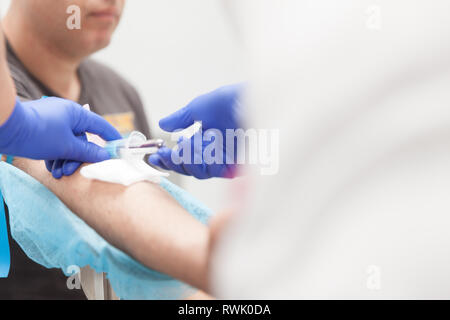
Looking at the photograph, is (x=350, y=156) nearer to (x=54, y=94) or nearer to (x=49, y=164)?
(x=49, y=164)

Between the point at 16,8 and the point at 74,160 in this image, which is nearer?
the point at 74,160

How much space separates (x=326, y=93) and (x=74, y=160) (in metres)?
0.56

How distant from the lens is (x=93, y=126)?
34.0 inches

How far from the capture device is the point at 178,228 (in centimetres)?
65

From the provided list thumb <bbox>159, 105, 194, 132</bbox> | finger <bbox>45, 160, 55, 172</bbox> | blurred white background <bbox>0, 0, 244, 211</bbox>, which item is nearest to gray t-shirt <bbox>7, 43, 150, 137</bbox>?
blurred white background <bbox>0, 0, 244, 211</bbox>

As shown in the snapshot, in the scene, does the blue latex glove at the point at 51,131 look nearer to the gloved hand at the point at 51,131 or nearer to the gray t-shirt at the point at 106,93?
the gloved hand at the point at 51,131

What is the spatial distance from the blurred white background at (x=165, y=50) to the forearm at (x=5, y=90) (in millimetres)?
904

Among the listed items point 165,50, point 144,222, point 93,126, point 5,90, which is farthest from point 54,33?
point 165,50

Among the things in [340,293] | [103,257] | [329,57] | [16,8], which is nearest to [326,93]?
[329,57]

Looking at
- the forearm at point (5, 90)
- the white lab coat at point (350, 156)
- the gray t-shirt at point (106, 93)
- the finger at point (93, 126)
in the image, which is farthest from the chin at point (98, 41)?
the white lab coat at point (350, 156)

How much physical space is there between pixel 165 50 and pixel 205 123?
101 cm

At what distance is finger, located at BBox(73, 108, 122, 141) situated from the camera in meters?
0.84
